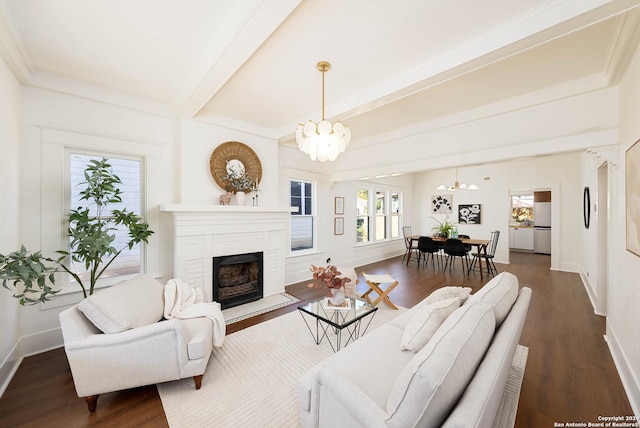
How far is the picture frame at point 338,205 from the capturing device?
18.9 feet

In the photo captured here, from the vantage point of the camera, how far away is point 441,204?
316 inches

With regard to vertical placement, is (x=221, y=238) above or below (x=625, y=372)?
above

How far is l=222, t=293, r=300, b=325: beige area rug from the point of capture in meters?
3.32

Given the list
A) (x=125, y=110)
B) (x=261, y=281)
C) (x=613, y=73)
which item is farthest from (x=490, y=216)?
(x=125, y=110)

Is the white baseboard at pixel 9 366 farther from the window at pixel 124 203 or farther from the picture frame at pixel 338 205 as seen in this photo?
the picture frame at pixel 338 205

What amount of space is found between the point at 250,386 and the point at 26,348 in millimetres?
2383

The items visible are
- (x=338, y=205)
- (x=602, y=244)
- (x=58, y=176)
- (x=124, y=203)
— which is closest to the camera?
(x=58, y=176)

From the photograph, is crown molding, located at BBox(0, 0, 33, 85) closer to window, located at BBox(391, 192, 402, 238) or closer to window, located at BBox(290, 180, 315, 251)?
window, located at BBox(290, 180, 315, 251)

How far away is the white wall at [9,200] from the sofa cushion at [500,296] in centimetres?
364

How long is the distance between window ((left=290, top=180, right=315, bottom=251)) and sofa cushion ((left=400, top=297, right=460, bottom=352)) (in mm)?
3432

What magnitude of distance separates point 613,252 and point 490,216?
196 inches

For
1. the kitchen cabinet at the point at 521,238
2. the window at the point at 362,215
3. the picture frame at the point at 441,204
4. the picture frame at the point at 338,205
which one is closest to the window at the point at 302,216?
the picture frame at the point at 338,205

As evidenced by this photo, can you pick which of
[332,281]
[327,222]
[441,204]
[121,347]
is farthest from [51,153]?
[441,204]

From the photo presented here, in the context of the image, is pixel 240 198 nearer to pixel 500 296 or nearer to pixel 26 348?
pixel 26 348
